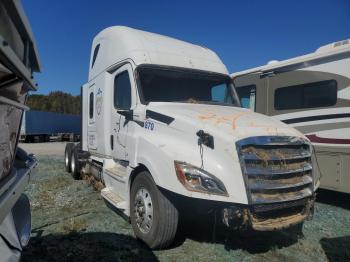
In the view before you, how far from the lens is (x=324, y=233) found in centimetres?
568

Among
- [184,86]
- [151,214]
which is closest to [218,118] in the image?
[184,86]

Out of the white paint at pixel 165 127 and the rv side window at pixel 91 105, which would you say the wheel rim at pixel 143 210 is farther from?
the rv side window at pixel 91 105

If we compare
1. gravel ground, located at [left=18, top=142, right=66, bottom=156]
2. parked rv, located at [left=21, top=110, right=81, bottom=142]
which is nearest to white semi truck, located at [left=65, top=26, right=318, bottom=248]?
gravel ground, located at [left=18, top=142, right=66, bottom=156]

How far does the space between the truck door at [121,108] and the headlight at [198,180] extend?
1.78 metres

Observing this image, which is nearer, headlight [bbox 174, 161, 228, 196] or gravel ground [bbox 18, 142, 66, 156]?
headlight [bbox 174, 161, 228, 196]

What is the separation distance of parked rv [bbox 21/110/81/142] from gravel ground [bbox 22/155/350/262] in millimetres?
23042

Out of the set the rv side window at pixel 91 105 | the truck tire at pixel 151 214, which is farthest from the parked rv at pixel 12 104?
the rv side window at pixel 91 105

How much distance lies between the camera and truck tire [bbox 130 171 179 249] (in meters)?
4.62

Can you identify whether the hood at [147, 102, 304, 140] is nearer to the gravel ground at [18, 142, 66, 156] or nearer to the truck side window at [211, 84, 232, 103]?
the truck side window at [211, 84, 232, 103]

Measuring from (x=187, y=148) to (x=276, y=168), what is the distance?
1.14 m

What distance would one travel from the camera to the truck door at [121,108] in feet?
19.5

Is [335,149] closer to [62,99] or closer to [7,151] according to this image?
[7,151]

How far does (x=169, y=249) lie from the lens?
16.0 ft

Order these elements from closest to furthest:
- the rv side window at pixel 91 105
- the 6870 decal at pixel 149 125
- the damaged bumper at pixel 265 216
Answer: the damaged bumper at pixel 265 216
the 6870 decal at pixel 149 125
the rv side window at pixel 91 105
